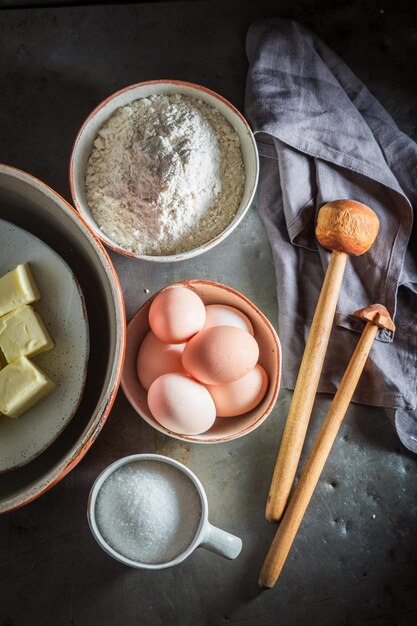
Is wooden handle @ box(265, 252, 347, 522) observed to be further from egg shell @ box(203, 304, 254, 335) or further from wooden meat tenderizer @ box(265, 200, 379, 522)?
egg shell @ box(203, 304, 254, 335)

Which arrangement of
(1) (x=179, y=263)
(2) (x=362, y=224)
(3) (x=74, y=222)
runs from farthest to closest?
(1) (x=179, y=263) < (2) (x=362, y=224) < (3) (x=74, y=222)

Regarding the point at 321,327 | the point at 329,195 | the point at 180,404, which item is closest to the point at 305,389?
the point at 321,327

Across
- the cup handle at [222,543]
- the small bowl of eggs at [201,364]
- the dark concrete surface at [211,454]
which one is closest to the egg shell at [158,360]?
the small bowl of eggs at [201,364]

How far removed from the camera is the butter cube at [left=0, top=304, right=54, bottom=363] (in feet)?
2.74

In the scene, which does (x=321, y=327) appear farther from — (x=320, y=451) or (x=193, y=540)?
(x=193, y=540)

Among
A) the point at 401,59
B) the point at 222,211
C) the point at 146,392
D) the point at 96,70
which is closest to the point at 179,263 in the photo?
the point at 222,211

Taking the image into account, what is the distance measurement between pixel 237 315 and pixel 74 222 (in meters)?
0.28

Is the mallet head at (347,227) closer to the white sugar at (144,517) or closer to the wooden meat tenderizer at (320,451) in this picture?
the wooden meat tenderizer at (320,451)

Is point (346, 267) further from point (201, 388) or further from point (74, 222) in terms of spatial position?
point (74, 222)

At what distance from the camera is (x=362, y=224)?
35.2 inches

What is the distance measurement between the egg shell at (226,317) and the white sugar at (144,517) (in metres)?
0.25

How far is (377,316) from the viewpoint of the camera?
2.95ft

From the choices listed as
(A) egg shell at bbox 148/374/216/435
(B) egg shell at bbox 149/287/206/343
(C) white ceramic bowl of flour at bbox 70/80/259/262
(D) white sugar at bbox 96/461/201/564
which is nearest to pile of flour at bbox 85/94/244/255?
(C) white ceramic bowl of flour at bbox 70/80/259/262

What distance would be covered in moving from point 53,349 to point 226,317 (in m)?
0.27
